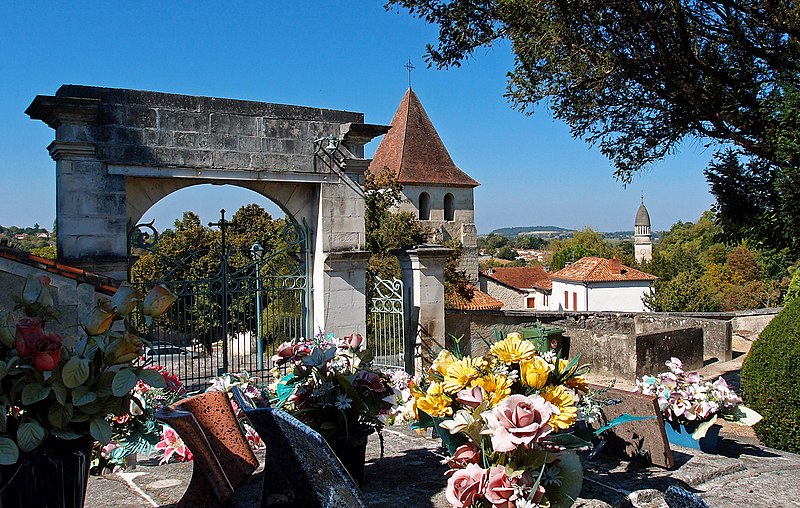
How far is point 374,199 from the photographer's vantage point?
21500 millimetres

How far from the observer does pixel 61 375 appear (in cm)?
173

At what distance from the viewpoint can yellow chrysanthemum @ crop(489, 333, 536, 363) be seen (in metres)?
2.36

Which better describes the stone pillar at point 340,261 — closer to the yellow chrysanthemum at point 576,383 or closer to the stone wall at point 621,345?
the stone wall at point 621,345

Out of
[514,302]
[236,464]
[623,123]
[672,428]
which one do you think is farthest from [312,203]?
[514,302]

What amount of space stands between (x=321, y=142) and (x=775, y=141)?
5101 mm

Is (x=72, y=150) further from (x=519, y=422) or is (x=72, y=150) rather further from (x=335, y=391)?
(x=519, y=422)

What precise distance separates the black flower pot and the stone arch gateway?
19.3 ft

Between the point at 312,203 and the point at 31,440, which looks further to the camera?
the point at 312,203

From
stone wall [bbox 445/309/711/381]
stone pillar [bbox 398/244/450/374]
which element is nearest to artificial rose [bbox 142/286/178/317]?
stone pillar [bbox 398/244/450/374]

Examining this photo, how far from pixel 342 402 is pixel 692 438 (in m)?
3.03

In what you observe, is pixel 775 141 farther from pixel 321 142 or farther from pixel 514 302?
pixel 514 302

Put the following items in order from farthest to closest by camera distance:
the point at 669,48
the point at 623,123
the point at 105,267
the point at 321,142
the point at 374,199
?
the point at 374,199
the point at 623,123
the point at 321,142
the point at 669,48
the point at 105,267

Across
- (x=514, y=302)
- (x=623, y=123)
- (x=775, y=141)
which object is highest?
(x=623, y=123)

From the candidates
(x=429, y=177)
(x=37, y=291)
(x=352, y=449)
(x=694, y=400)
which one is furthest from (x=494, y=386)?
(x=429, y=177)
